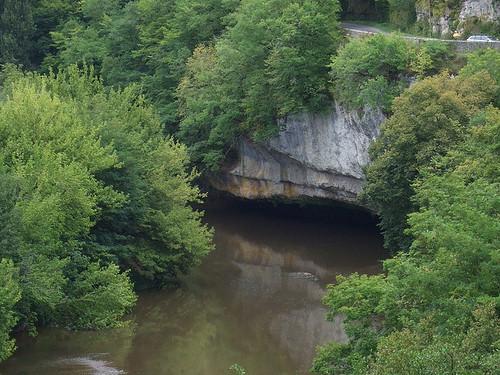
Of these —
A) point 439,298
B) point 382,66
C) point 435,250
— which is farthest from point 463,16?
point 439,298

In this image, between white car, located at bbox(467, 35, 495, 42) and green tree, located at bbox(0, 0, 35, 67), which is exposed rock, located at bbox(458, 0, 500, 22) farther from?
green tree, located at bbox(0, 0, 35, 67)

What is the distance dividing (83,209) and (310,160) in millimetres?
16191

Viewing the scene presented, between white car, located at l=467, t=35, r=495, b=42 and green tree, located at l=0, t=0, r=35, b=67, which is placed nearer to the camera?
white car, located at l=467, t=35, r=495, b=42

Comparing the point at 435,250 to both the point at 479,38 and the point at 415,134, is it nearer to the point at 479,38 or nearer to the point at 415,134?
the point at 415,134

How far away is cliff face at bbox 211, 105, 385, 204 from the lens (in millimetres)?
43562

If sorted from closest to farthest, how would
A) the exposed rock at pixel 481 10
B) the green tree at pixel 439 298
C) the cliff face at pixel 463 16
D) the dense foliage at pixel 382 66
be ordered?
the green tree at pixel 439 298
the dense foliage at pixel 382 66
the exposed rock at pixel 481 10
the cliff face at pixel 463 16

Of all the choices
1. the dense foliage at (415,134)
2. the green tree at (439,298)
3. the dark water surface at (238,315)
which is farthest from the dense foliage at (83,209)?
the green tree at (439,298)

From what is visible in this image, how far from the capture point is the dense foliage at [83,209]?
30.0 meters

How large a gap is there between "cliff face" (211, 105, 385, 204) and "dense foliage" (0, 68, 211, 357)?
6.98 m

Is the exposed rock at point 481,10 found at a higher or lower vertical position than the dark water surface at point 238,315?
higher

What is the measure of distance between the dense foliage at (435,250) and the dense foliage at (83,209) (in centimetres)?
816

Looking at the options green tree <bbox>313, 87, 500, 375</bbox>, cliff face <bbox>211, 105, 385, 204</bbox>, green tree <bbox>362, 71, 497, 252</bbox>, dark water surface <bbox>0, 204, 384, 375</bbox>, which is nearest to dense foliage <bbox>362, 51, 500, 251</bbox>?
green tree <bbox>362, 71, 497, 252</bbox>

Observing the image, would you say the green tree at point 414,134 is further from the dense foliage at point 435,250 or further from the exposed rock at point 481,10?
the exposed rock at point 481,10

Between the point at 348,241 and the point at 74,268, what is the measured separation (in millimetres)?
18703
